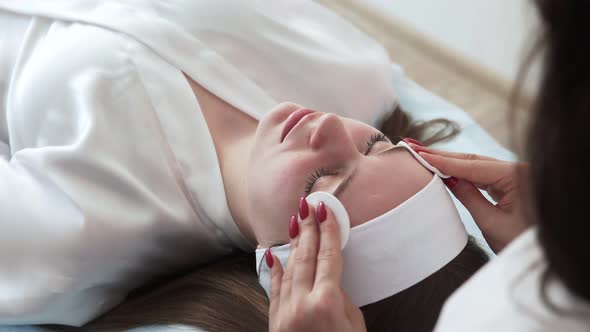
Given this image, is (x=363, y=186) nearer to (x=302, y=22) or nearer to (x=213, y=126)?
(x=213, y=126)

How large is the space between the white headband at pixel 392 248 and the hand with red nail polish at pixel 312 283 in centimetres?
3

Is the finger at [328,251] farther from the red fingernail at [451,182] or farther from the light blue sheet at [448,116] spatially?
the light blue sheet at [448,116]

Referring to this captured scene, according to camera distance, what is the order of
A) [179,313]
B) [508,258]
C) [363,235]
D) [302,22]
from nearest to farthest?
[508,258]
[363,235]
[179,313]
[302,22]

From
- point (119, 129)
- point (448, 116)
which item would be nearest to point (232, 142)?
point (119, 129)

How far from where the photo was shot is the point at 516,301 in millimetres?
546

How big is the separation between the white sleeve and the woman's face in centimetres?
22

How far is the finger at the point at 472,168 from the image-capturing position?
3.24 feet

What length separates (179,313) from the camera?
1.06m

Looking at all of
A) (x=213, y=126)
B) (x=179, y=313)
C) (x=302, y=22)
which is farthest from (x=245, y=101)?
(x=179, y=313)

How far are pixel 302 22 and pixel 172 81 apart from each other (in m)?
0.39

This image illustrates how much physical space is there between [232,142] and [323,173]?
0.92 ft

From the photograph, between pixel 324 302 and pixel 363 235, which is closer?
pixel 324 302

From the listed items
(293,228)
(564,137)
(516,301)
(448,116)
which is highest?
(564,137)

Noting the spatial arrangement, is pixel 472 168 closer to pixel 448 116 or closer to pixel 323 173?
pixel 323 173
